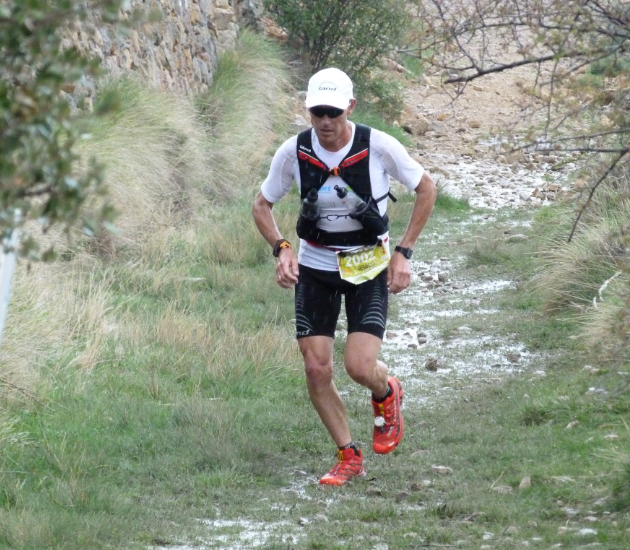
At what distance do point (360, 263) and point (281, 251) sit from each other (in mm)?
412

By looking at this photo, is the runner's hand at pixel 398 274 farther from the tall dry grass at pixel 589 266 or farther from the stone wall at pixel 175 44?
the stone wall at pixel 175 44

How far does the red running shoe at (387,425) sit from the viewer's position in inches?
240

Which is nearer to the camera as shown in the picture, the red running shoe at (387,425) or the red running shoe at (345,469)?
the red running shoe at (345,469)

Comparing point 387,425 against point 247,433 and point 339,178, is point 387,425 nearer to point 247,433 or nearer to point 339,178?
point 247,433

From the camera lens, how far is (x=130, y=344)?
26.1 ft

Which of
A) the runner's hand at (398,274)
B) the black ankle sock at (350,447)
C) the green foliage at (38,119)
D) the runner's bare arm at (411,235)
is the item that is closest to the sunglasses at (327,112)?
the runner's bare arm at (411,235)

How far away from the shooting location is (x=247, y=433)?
6590 millimetres

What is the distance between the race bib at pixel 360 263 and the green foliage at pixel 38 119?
3.52 metres

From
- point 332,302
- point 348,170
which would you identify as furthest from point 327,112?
point 332,302

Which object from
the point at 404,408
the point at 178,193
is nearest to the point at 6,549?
the point at 404,408

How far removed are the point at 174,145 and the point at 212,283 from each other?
3.25 m

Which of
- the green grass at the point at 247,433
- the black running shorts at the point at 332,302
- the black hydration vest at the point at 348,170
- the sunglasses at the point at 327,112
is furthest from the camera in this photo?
the black running shorts at the point at 332,302

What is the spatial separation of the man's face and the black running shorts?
0.67m

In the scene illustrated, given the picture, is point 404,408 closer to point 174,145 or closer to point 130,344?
point 130,344
